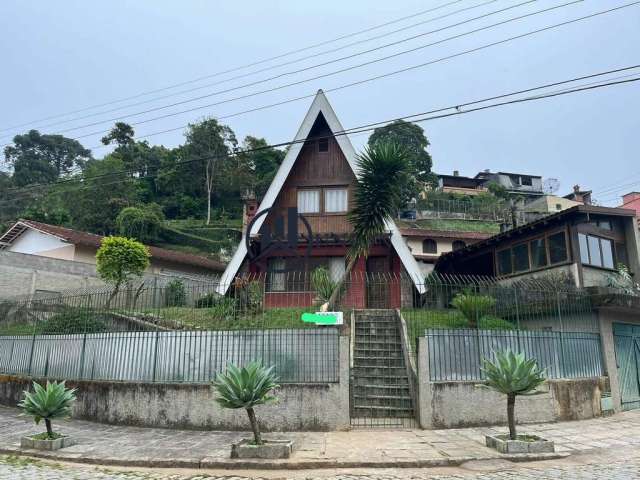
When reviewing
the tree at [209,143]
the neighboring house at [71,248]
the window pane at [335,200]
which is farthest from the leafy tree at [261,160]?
the window pane at [335,200]

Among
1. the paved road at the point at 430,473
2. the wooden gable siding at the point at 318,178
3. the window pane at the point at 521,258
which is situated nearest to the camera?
the paved road at the point at 430,473

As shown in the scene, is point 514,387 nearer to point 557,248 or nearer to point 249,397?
point 249,397

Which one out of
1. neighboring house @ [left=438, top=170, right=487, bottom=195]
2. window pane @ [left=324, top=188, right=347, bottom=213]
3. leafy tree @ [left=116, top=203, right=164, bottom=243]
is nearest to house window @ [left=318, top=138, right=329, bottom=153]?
window pane @ [left=324, top=188, right=347, bottom=213]

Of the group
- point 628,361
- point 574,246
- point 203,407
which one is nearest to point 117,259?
point 203,407

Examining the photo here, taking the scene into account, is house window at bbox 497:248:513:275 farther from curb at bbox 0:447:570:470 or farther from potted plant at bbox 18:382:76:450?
potted plant at bbox 18:382:76:450

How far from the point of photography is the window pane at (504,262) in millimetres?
18402

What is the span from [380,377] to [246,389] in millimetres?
4530

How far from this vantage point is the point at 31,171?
5909 centimetres

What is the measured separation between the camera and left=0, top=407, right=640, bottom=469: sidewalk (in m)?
7.54

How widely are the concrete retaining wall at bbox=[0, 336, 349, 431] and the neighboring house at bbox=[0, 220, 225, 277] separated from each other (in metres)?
16.6

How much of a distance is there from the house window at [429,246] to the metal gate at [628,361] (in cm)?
1583

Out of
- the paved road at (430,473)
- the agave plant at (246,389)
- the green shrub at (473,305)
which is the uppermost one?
the green shrub at (473,305)

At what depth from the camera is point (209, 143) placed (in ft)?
154

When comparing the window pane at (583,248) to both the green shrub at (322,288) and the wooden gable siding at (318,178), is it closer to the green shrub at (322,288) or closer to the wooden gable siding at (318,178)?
the green shrub at (322,288)
